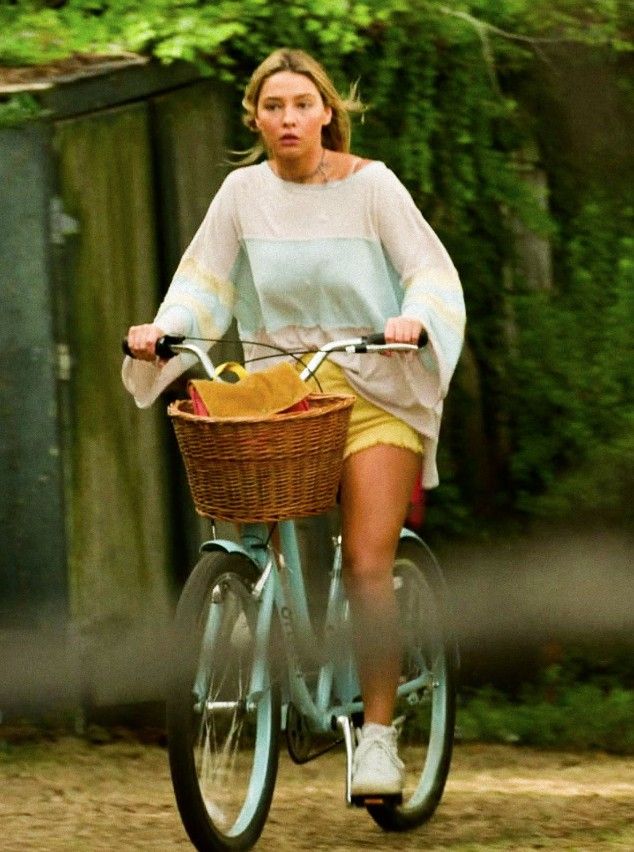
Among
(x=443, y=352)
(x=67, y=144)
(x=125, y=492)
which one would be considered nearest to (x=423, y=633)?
(x=443, y=352)

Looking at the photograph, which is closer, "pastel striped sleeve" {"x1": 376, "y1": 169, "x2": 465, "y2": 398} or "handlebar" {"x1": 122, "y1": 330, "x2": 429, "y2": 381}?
"handlebar" {"x1": 122, "y1": 330, "x2": 429, "y2": 381}

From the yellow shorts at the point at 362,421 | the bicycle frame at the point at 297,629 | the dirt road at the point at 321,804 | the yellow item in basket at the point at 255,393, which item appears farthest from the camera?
the dirt road at the point at 321,804

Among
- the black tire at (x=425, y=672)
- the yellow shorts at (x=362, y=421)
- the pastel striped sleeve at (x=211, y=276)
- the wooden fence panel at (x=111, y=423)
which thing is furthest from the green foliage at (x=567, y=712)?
the pastel striped sleeve at (x=211, y=276)

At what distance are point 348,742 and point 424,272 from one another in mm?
1203

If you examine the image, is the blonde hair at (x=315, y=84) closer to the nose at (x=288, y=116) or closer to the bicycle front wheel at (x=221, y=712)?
the nose at (x=288, y=116)

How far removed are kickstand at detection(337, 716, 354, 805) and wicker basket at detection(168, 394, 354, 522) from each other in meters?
0.70

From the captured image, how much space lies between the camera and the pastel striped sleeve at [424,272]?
16.5 ft

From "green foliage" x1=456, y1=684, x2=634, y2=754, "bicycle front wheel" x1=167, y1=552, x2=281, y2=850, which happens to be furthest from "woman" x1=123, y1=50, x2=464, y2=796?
"green foliage" x1=456, y1=684, x2=634, y2=754

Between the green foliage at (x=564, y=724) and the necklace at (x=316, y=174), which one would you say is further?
the green foliage at (x=564, y=724)

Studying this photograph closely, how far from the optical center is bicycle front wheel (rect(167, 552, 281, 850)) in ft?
15.2

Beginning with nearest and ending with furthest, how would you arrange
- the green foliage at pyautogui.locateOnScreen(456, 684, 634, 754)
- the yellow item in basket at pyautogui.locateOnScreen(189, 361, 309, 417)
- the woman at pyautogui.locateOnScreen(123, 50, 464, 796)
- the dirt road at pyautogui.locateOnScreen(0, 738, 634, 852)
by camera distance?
the yellow item in basket at pyautogui.locateOnScreen(189, 361, 309, 417) → the woman at pyautogui.locateOnScreen(123, 50, 464, 796) → the dirt road at pyautogui.locateOnScreen(0, 738, 634, 852) → the green foliage at pyautogui.locateOnScreen(456, 684, 634, 754)

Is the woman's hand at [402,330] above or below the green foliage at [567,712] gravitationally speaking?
above

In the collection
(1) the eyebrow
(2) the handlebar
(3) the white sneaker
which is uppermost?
(1) the eyebrow

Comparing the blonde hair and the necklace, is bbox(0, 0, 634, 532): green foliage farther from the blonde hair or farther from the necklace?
the necklace
